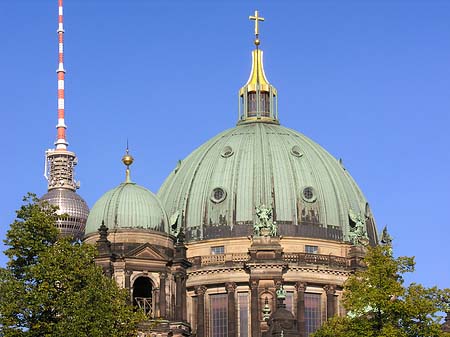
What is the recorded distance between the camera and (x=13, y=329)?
4085 inches

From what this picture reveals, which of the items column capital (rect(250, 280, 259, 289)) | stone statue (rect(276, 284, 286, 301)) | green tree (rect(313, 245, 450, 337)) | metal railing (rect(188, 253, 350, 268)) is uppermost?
Answer: metal railing (rect(188, 253, 350, 268))

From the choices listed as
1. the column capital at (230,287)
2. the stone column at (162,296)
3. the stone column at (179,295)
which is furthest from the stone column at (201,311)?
the stone column at (162,296)

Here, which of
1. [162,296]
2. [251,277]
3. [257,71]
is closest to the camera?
[162,296]

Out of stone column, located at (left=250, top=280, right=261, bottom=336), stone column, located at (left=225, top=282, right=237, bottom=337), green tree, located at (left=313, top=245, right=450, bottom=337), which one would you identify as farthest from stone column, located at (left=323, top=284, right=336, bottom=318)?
green tree, located at (left=313, top=245, right=450, bottom=337)

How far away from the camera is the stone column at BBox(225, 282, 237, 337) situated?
14775 cm

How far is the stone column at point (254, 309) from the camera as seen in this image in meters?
146

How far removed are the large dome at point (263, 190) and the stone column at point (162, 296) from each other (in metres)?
11.5

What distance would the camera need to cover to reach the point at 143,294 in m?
143

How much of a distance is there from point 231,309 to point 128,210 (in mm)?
14097

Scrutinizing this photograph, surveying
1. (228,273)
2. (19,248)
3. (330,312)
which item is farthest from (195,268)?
(19,248)

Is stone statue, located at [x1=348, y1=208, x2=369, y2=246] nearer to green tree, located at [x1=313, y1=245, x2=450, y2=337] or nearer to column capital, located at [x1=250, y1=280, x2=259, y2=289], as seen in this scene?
column capital, located at [x1=250, y1=280, x2=259, y2=289]

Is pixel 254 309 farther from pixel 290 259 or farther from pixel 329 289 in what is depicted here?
pixel 329 289

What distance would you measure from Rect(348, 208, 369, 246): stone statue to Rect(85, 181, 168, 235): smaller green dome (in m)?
18.6

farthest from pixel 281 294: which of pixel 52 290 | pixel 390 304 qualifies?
pixel 52 290
